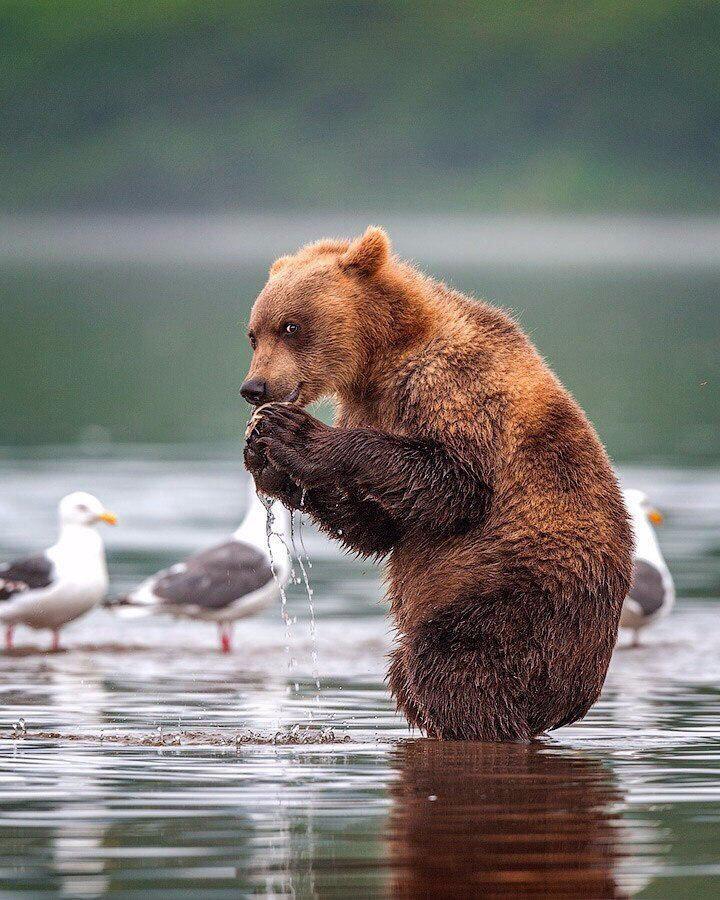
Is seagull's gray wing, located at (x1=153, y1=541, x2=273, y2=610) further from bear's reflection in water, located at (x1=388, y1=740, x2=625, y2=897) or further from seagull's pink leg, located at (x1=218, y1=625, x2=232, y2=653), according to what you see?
bear's reflection in water, located at (x1=388, y1=740, x2=625, y2=897)

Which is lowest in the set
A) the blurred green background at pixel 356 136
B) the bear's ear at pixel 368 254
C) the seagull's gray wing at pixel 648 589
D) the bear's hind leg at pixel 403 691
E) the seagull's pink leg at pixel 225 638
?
the bear's hind leg at pixel 403 691

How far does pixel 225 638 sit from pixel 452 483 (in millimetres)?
4752

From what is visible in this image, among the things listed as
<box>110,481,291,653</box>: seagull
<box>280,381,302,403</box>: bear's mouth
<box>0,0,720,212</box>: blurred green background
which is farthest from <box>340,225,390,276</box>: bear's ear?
<box>0,0,720,212</box>: blurred green background

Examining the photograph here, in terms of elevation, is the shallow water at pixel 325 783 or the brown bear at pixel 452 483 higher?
→ the brown bear at pixel 452 483

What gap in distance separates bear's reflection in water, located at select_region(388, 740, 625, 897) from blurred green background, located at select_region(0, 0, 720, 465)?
92771 mm

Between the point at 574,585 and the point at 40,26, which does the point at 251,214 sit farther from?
the point at 574,585

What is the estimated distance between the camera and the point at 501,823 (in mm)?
5809

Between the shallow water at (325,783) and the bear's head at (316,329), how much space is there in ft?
4.12

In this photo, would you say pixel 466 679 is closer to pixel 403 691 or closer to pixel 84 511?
pixel 403 691

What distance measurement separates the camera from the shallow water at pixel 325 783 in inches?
206

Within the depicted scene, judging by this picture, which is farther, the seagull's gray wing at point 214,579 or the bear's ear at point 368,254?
the seagull's gray wing at point 214,579

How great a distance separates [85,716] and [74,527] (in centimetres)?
430

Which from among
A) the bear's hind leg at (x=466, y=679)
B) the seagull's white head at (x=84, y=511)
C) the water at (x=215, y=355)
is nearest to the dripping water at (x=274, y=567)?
the bear's hind leg at (x=466, y=679)

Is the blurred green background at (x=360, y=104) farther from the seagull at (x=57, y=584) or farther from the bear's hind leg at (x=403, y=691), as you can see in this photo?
A: the bear's hind leg at (x=403, y=691)
